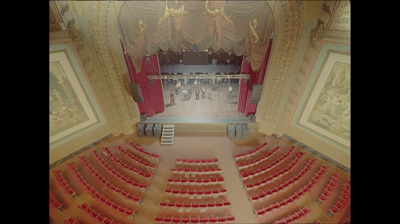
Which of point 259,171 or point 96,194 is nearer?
point 96,194

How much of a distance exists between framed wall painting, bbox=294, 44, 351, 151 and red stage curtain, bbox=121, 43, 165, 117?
6.32m

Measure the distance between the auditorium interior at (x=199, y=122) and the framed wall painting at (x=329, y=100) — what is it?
1.4 inches

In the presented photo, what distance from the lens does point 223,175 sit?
22.9 feet

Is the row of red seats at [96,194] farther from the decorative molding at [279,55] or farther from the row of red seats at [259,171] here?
the decorative molding at [279,55]

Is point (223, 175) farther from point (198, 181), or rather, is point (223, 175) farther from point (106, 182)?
point (106, 182)

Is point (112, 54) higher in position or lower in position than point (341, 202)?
higher

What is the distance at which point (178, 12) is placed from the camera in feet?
18.1

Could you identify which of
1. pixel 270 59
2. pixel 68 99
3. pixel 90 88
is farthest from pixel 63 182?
pixel 270 59

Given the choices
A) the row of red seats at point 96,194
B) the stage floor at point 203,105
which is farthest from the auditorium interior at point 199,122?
the stage floor at point 203,105

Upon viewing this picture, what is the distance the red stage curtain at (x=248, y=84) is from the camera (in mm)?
7284

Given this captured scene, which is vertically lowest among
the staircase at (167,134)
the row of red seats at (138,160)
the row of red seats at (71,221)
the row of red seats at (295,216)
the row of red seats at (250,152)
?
the row of red seats at (71,221)

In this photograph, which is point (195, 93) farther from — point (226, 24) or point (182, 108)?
point (226, 24)

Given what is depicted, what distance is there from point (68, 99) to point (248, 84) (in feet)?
24.2

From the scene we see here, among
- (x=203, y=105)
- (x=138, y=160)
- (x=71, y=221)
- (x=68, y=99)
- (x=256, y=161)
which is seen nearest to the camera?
(x=71, y=221)
